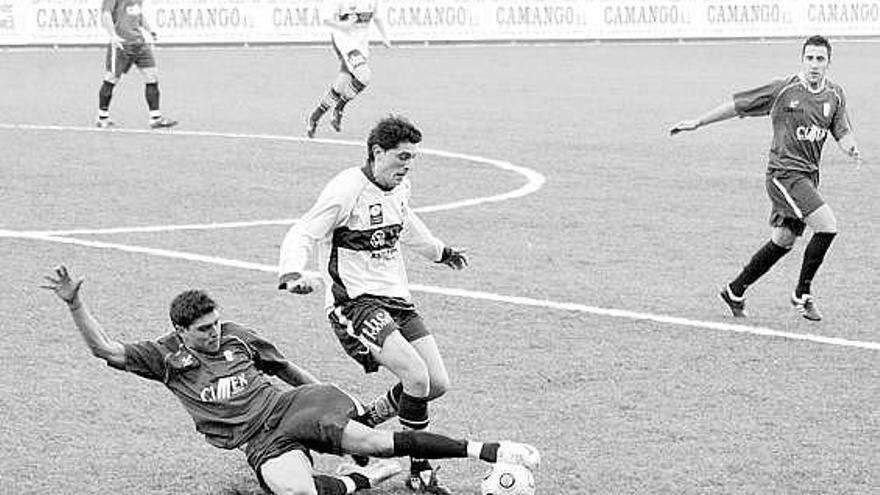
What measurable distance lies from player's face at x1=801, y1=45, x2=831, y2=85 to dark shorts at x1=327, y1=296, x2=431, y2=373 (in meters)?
4.69

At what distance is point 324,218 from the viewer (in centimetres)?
912

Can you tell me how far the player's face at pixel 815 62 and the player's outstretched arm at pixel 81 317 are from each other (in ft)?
20.2

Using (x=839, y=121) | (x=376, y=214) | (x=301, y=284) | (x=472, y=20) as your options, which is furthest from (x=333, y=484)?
(x=472, y=20)

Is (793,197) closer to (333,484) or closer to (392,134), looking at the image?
(392,134)

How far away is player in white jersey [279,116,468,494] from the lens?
349 inches

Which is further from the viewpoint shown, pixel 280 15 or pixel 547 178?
pixel 280 15

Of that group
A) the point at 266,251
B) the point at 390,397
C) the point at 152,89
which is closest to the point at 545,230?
the point at 266,251

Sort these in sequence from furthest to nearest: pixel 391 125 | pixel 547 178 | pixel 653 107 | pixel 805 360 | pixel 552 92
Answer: pixel 552 92
pixel 653 107
pixel 547 178
pixel 805 360
pixel 391 125

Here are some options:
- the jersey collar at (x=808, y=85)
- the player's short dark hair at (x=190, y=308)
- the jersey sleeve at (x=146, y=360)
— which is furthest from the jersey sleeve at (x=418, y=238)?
the jersey collar at (x=808, y=85)

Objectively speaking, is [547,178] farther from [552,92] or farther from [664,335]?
[552,92]

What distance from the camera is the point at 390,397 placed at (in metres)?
9.10

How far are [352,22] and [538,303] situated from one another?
41.8 feet

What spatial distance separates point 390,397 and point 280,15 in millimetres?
34474

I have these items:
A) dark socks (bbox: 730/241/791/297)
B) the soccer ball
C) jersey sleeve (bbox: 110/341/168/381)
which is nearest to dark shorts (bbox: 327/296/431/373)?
jersey sleeve (bbox: 110/341/168/381)
